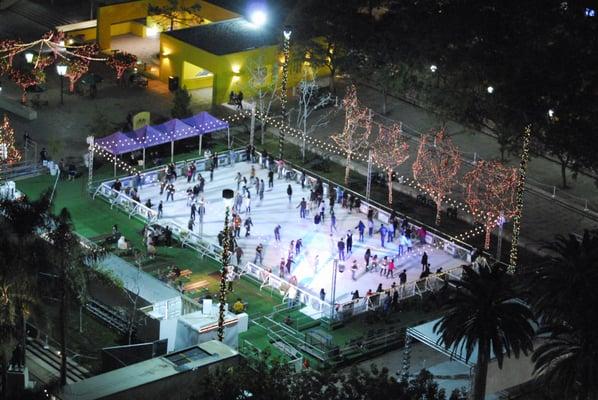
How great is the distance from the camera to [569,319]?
2125 inches

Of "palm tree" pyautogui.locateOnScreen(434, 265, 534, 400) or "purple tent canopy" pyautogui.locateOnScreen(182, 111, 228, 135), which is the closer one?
"palm tree" pyautogui.locateOnScreen(434, 265, 534, 400)

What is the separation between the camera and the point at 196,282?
225 feet

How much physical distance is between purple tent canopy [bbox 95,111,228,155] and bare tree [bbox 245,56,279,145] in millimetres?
4176

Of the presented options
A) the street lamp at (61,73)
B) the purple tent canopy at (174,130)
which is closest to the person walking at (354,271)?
the purple tent canopy at (174,130)

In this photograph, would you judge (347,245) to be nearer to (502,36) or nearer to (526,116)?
(526,116)

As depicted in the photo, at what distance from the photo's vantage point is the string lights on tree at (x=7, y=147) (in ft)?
253

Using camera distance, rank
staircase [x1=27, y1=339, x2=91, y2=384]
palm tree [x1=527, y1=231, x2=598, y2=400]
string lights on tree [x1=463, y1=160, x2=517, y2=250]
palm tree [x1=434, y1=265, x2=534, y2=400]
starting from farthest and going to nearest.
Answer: string lights on tree [x1=463, y1=160, x2=517, y2=250] → staircase [x1=27, y1=339, x2=91, y2=384] → palm tree [x1=527, y1=231, x2=598, y2=400] → palm tree [x1=434, y1=265, x2=534, y2=400]

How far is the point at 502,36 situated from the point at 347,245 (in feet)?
61.3

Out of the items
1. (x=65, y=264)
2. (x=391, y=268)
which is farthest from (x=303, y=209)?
(x=65, y=264)

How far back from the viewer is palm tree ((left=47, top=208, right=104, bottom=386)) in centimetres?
5394

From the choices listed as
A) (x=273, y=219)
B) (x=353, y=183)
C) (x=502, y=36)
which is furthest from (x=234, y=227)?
(x=502, y=36)

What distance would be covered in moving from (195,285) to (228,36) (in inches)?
1108

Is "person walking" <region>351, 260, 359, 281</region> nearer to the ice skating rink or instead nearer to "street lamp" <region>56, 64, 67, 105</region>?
the ice skating rink

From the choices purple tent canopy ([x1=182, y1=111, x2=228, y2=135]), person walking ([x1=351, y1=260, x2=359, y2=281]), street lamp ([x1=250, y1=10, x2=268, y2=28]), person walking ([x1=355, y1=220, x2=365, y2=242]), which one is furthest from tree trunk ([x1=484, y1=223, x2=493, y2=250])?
street lamp ([x1=250, y1=10, x2=268, y2=28])
